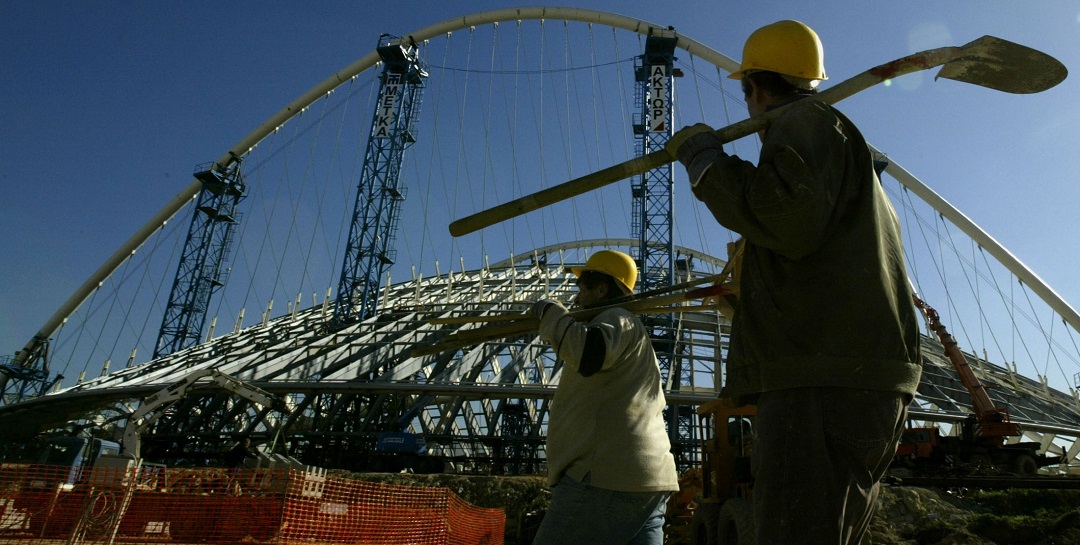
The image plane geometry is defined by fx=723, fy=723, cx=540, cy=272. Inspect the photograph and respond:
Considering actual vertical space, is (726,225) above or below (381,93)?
below

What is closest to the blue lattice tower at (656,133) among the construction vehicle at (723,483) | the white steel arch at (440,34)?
the white steel arch at (440,34)

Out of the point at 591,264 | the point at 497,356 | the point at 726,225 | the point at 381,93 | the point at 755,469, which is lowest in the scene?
the point at 755,469

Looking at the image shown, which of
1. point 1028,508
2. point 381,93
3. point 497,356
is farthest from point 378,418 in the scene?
point 1028,508

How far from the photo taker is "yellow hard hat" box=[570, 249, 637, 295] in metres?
3.42

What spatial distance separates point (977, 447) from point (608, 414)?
14528 millimetres

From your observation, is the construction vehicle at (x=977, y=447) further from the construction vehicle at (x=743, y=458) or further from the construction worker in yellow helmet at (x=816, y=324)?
the construction worker in yellow helmet at (x=816, y=324)

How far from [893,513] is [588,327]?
10.0m

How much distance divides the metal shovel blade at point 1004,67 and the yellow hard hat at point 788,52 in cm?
62

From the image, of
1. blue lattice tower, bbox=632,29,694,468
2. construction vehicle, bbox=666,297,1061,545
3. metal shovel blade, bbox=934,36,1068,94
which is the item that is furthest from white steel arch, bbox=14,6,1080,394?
metal shovel blade, bbox=934,36,1068,94

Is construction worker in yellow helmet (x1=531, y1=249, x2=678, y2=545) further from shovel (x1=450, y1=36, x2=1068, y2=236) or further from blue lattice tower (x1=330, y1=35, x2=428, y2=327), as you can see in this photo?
blue lattice tower (x1=330, y1=35, x2=428, y2=327)

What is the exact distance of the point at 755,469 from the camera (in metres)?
1.61

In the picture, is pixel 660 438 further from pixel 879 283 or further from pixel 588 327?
pixel 879 283

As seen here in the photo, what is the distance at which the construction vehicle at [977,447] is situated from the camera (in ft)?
43.7

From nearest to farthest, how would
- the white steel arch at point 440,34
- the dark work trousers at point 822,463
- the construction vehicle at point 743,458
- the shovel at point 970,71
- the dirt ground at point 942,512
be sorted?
the dark work trousers at point 822,463 < the shovel at point 970,71 < the construction vehicle at point 743,458 < the dirt ground at point 942,512 < the white steel arch at point 440,34
